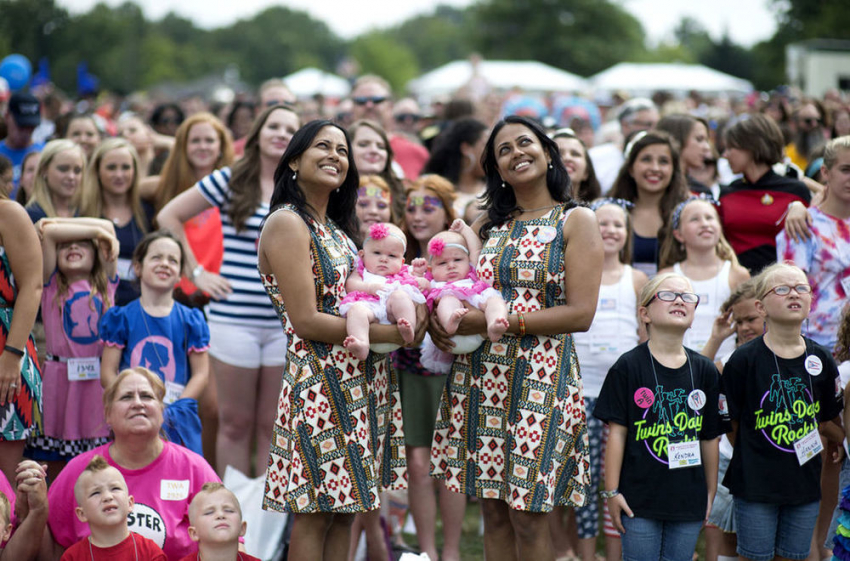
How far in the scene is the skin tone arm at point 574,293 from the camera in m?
3.50

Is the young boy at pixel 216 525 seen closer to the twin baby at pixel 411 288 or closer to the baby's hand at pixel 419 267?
the twin baby at pixel 411 288

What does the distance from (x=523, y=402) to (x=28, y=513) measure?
1983mm

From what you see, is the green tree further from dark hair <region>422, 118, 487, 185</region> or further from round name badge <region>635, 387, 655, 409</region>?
round name badge <region>635, 387, 655, 409</region>

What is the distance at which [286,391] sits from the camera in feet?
11.6

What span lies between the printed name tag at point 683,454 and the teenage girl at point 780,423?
25 centimetres

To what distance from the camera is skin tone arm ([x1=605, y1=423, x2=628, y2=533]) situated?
12.3ft

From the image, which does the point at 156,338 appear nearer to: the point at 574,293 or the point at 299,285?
the point at 299,285

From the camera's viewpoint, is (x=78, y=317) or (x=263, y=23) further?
(x=263, y=23)

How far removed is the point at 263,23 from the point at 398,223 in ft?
379

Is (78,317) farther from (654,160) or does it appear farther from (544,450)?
(654,160)

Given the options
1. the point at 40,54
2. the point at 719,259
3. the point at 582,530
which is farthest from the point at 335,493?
the point at 40,54

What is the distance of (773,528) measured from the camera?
389cm

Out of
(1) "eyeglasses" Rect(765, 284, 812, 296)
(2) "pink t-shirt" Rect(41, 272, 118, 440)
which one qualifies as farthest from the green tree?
(1) "eyeglasses" Rect(765, 284, 812, 296)

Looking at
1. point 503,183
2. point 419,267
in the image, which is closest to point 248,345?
point 419,267
